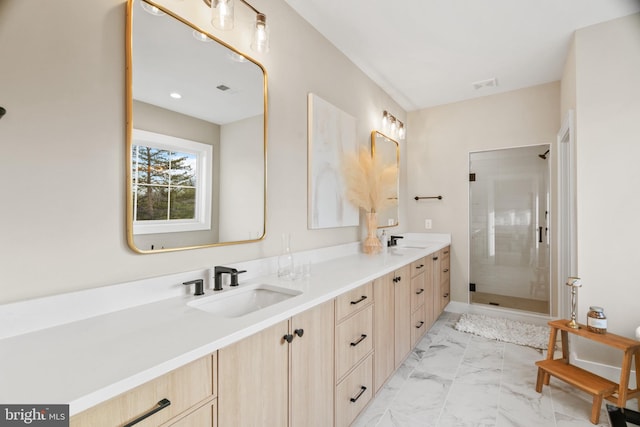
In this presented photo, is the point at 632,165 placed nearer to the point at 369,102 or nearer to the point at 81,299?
the point at 369,102

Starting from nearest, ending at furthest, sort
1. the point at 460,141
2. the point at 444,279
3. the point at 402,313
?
the point at 402,313
the point at 444,279
the point at 460,141

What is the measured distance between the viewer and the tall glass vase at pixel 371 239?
276 cm

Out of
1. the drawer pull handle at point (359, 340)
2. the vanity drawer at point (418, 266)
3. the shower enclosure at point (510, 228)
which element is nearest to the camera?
the drawer pull handle at point (359, 340)

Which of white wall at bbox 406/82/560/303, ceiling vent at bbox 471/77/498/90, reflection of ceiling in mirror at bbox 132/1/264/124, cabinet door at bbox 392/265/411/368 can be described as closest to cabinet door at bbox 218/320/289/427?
reflection of ceiling in mirror at bbox 132/1/264/124

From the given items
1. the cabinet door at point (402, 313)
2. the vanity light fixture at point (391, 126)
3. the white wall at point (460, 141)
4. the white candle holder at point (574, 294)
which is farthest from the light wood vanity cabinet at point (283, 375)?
the white wall at point (460, 141)

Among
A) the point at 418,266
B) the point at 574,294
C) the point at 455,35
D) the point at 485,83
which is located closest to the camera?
the point at 574,294

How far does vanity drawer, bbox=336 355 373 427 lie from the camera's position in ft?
5.17

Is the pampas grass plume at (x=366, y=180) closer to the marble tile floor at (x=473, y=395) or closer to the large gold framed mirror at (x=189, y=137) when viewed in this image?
the large gold framed mirror at (x=189, y=137)

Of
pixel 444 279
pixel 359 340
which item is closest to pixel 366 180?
pixel 359 340

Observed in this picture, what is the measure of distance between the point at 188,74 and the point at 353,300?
1.42 metres

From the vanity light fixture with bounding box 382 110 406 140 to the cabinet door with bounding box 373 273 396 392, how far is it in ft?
6.29

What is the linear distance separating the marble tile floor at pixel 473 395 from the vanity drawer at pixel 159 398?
52.3 inches

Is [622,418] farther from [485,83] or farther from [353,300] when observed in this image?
[485,83]

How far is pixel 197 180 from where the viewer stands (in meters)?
1.52
